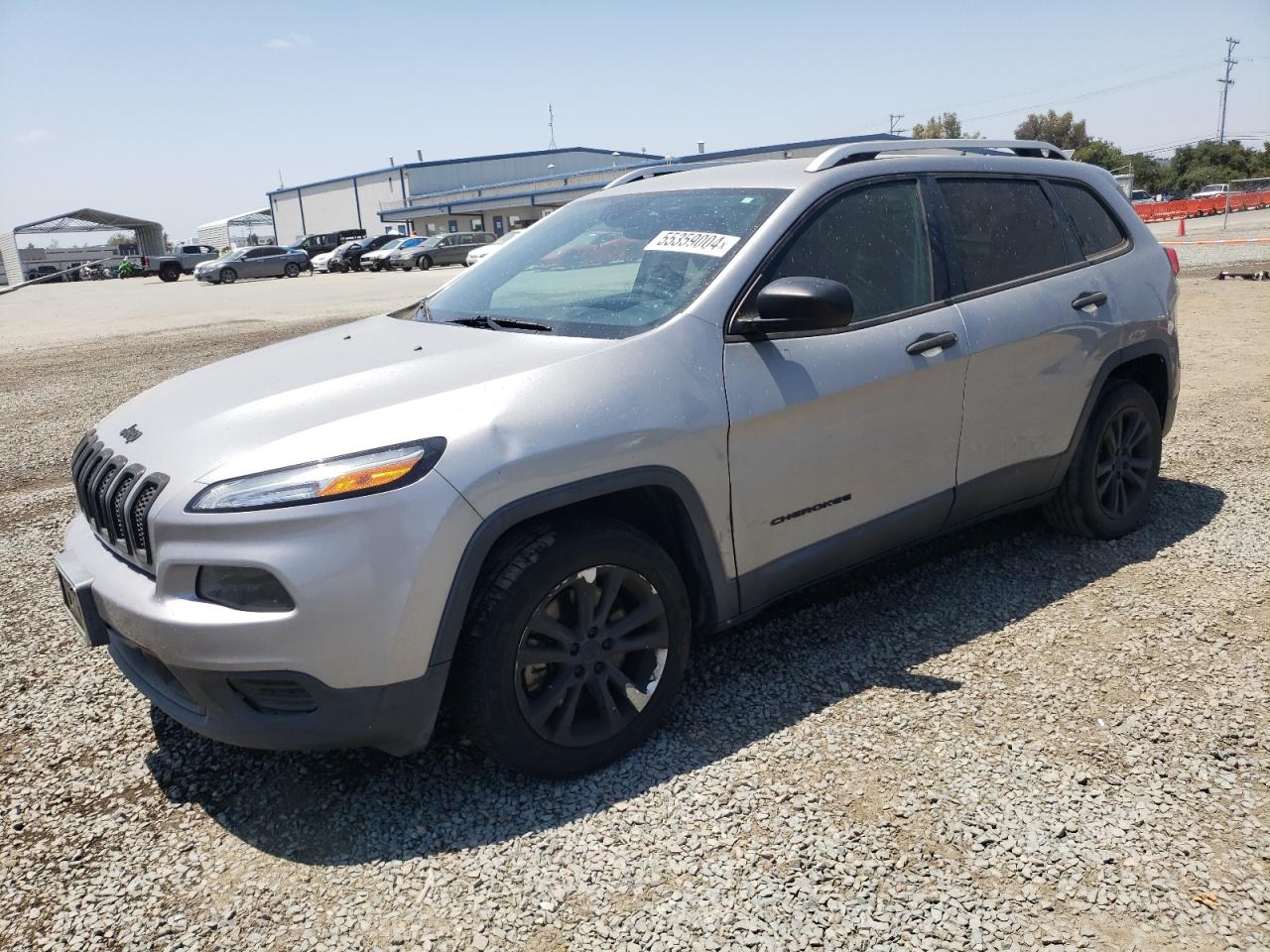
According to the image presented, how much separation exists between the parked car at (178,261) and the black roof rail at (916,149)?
156 ft

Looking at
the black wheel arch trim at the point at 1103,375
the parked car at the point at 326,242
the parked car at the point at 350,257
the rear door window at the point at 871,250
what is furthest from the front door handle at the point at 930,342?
the parked car at the point at 326,242

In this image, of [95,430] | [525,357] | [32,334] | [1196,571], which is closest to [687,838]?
[525,357]

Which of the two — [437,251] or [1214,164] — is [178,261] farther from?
[1214,164]

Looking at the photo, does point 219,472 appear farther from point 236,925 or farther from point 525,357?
point 236,925

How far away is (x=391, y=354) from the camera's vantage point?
314 centimetres

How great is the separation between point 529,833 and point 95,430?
204 cm


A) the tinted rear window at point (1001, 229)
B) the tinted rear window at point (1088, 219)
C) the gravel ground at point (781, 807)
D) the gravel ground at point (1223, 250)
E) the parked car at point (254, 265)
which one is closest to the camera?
the gravel ground at point (781, 807)

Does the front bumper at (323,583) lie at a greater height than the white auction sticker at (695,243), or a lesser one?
lesser

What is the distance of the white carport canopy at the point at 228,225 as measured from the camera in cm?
10038

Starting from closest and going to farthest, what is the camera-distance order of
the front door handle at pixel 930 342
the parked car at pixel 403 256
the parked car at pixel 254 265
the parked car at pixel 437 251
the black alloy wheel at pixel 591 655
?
1. the black alloy wheel at pixel 591 655
2. the front door handle at pixel 930 342
3. the parked car at pixel 254 265
4. the parked car at pixel 437 251
5. the parked car at pixel 403 256

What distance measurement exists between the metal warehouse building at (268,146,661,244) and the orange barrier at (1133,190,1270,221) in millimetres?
39259

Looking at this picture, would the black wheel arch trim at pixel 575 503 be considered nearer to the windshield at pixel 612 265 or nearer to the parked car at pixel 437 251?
the windshield at pixel 612 265

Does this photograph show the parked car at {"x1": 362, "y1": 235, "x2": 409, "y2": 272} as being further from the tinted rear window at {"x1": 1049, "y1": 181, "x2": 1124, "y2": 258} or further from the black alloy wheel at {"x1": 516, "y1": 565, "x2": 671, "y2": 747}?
the black alloy wheel at {"x1": 516, "y1": 565, "x2": 671, "y2": 747}

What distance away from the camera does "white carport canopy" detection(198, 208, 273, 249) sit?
100 m
